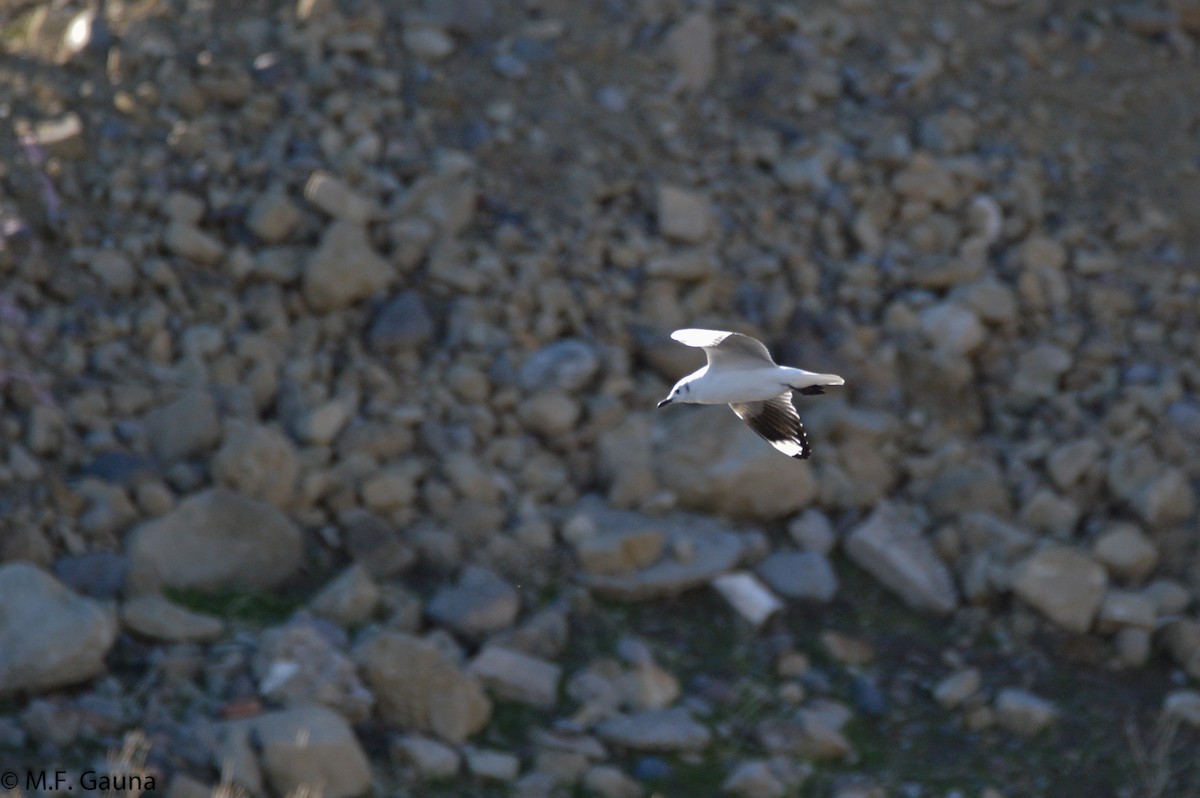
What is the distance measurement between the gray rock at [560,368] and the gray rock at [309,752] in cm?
235

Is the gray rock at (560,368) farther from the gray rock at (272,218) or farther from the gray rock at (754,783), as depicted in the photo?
the gray rock at (754,783)

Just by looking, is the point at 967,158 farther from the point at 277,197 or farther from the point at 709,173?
the point at 277,197

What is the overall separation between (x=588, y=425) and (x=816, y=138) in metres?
2.72

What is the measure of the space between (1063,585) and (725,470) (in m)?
1.72

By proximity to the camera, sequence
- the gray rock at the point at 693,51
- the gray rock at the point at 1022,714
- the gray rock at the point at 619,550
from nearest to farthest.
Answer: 1. the gray rock at the point at 1022,714
2. the gray rock at the point at 619,550
3. the gray rock at the point at 693,51

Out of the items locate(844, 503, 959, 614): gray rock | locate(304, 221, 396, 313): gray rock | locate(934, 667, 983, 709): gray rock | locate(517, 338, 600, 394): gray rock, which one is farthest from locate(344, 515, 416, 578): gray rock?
locate(934, 667, 983, 709): gray rock

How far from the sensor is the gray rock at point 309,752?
564 cm

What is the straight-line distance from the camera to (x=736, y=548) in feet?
24.7

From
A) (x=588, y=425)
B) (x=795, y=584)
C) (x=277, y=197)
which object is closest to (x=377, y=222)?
(x=277, y=197)

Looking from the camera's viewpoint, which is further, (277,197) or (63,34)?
(63,34)

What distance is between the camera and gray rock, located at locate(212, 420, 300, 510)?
6953 mm

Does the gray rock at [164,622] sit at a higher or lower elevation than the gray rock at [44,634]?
lower

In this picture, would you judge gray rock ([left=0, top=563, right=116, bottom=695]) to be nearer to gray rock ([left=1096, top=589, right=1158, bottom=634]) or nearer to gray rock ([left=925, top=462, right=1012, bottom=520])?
gray rock ([left=925, top=462, right=1012, bottom=520])

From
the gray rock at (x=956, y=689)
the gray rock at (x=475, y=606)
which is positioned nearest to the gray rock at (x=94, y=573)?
the gray rock at (x=475, y=606)
